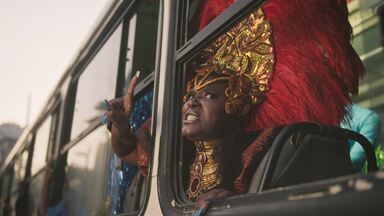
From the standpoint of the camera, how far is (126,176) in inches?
77.9

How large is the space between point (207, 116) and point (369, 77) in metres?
0.56

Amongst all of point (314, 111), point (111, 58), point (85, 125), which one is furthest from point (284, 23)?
point (85, 125)

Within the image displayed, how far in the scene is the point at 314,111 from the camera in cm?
142

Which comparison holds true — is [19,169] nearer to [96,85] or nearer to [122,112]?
[96,85]

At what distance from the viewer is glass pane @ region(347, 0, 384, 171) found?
43.5 inches

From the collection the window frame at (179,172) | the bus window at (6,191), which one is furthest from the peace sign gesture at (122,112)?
the bus window at (6,191)

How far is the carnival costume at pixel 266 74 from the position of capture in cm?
142

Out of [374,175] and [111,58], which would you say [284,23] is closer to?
[374,175]

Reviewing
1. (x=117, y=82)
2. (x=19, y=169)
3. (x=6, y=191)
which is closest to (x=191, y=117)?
(x=117, y=82)

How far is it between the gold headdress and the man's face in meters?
0.02

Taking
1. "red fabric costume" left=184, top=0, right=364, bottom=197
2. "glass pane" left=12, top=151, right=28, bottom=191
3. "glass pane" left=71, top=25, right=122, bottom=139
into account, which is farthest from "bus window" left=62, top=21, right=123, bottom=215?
"glass pane" left=12, top=151, right=28, bottom=191

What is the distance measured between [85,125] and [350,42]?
1.86 meters

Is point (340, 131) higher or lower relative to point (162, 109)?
lower

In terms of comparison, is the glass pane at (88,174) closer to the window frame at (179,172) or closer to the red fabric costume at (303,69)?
the window frame at (179,172)
